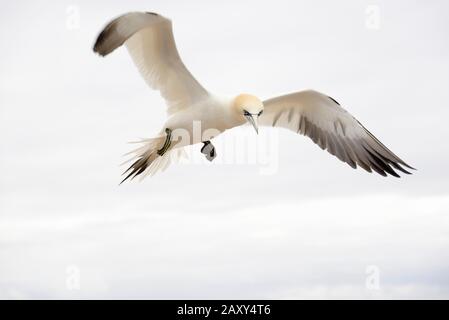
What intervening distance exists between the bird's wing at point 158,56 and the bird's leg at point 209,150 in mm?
835

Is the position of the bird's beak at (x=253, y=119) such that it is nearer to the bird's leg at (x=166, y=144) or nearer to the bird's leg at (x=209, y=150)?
the bird's leg at (x=166, y=144)

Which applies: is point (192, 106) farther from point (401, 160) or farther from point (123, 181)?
point (401, 160)

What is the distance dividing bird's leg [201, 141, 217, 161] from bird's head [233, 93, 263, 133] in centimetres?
137

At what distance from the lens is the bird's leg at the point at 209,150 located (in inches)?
421

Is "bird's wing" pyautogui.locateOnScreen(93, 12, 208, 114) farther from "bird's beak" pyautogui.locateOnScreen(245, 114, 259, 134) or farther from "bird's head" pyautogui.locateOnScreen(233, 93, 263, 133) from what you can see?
"bird's beak" pyautogui.locateOnScreen(245, 114, 259, 134)

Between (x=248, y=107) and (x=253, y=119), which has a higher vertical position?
(x=248, y=107)

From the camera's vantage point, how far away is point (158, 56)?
9.85 metres

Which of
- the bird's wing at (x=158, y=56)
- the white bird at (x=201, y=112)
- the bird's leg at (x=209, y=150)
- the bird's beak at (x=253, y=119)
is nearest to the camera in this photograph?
the bird's wing at (x=158, y=56)

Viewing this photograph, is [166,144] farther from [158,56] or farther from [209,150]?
[158,56]

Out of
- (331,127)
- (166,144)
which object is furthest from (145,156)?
(331,127)

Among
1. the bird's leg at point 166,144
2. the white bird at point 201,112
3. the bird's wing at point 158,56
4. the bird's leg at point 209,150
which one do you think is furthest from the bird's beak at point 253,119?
the bird's leg at point 209,150

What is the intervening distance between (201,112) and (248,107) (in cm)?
73

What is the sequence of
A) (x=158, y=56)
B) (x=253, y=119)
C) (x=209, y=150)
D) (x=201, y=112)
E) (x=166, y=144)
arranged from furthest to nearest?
1. (x=209, y=150)
2. (x=166, y=144)
3. (x=158, y=56)
4. (x=201, y=112)
5. (x=253, y=119)

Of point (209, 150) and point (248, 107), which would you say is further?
point (209, 150)
